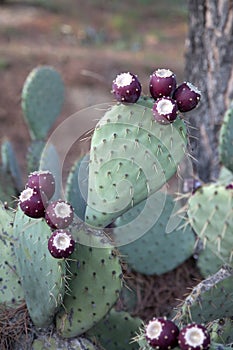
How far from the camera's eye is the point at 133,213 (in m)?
2.43

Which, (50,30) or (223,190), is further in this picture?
(50,30)

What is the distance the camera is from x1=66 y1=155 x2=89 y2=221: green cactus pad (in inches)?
78.4

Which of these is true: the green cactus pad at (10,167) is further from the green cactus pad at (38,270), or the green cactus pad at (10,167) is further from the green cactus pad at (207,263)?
the green cactus pad at (38,270)

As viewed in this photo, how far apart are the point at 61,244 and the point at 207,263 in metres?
1.11

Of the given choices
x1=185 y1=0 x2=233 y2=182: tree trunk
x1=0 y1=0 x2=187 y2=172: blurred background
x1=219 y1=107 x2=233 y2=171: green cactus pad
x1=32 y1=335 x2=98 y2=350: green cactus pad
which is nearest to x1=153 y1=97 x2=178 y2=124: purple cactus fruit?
x1=32 y1=335 x2=98 y2=350: green cactus pad

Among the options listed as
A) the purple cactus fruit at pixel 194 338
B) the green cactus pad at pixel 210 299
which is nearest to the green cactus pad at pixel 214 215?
the purple cactus fruit at pixel 194 338

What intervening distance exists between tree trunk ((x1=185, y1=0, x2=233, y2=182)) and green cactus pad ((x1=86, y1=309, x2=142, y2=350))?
3.00ft

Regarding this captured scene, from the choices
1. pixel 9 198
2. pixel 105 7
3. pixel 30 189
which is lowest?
pixel 105 7

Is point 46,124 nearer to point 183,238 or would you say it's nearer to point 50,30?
point 183,238

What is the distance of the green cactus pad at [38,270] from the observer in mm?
1597

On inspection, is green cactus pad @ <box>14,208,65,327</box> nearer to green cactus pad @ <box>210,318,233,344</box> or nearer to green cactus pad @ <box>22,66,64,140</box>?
green cactus pad @ <box>210,318,233,344</box>

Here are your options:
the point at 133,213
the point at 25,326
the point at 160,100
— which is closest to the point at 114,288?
the point at 25,326

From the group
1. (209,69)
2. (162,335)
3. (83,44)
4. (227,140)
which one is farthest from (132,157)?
(83,44)

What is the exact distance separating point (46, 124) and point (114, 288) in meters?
1.52
